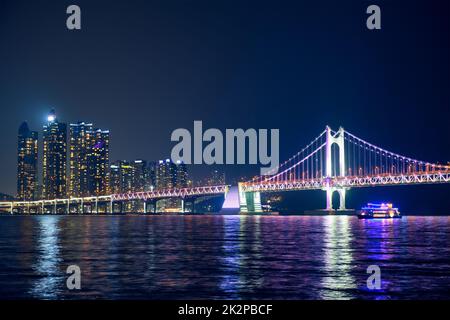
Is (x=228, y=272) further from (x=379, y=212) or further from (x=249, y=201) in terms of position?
(x=249, y=201)

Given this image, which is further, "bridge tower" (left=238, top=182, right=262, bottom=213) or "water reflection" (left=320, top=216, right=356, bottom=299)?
"bridge tower" (left=238, top=182, right=262, bottom=213)

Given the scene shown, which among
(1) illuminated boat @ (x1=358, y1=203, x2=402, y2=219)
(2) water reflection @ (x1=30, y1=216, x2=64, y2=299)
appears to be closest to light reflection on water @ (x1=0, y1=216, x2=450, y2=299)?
(2) water reflection @ (x1=30, y1=216, x2=64, y2=299)

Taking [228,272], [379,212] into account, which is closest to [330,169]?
[379,212]

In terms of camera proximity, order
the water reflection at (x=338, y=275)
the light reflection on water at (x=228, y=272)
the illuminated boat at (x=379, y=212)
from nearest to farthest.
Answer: the water reflection at (x=338, y=275) < the light reflection on water at (x=228, y=272) < the illuminated boat at (x=379, y=212)

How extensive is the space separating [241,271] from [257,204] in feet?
447

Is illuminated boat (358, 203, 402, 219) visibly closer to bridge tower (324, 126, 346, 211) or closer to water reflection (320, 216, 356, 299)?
bridge tower (324, 126, 346, 211)

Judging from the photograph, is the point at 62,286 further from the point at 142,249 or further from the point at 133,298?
the point at 142,249

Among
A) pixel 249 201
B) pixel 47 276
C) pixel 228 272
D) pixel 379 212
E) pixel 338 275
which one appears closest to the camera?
pixel 338 275

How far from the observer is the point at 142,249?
39438 mm

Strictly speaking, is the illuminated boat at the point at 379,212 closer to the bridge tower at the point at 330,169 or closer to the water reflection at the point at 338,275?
the bridge tower at the point at 330,169

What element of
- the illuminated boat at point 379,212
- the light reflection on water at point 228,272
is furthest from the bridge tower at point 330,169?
the light reflection on water at point 228,272

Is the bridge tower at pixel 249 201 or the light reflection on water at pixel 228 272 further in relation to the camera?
the bridge tower at pixel 249 201

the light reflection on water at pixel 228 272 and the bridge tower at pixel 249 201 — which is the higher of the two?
the bridge tower at pixel 249 201
